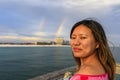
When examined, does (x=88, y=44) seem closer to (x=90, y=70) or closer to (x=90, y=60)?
(x=90, y=60)

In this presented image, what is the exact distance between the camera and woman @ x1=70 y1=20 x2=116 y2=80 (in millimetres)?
2229

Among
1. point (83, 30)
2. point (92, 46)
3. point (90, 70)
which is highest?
point (83, 30)

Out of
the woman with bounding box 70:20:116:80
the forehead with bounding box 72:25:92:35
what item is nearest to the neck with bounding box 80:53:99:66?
the woman with bounding box 70:20:116:80

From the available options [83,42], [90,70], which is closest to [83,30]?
[83,42]

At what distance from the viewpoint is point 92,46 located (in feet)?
7.47

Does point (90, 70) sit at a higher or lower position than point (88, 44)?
lower

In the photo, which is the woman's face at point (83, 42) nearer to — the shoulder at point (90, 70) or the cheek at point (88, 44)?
the cheek at point (88, 44)

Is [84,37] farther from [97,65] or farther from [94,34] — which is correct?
[97,65]

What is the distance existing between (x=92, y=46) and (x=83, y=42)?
100mm

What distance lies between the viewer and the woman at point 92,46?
2.23 m

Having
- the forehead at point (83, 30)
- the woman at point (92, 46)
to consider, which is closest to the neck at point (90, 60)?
the woman at point (92, 46)

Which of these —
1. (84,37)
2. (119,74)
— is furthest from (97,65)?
(119,74)

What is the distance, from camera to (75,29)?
7.59ft

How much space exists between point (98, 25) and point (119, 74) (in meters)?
19.2
